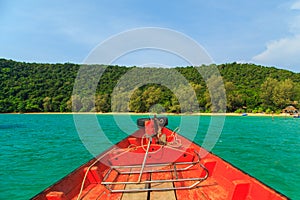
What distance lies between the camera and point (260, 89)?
6600cm

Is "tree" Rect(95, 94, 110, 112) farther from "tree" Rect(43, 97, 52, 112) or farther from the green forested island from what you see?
"tree" Rect(43, 97, 52, 112)

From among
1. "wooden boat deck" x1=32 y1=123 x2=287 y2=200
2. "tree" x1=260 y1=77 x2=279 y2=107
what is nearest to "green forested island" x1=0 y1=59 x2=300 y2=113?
"tree" x1=260 y1=77 x2=279 y2=107

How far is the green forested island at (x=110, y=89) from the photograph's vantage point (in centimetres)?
5966

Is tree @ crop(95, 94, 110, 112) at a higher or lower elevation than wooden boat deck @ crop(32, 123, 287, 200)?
higher

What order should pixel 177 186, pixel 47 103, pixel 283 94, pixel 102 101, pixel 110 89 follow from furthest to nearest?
pixel 47 103
pixel 110 89
pixel 102 101
pixel 283 94
pixel 177 186

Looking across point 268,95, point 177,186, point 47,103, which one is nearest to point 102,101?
point 47,103

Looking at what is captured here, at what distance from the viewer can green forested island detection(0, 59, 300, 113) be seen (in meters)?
59.7

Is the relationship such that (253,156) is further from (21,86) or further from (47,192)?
(21,86)

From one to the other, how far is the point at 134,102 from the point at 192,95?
53.8 feet

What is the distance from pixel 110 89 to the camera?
204 feet

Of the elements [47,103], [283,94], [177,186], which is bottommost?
[177,186]

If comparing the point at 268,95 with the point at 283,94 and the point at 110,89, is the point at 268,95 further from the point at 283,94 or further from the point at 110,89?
the point at 110,89

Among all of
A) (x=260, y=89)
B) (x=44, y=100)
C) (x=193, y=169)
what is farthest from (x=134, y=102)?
(x=44, y=100)

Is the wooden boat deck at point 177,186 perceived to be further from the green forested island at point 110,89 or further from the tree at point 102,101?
the tree at point 102,101
